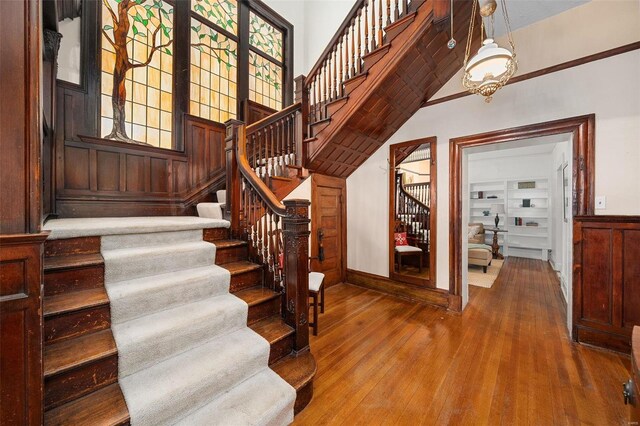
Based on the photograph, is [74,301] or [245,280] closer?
[74,301]

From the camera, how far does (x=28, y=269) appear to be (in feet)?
3.13

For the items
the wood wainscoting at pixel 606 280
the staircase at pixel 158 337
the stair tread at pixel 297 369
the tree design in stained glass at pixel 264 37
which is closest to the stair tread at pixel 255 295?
the staircase at pixel 158 337

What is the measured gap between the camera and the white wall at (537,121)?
2.33 metres

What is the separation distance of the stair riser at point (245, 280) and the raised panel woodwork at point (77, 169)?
215cm

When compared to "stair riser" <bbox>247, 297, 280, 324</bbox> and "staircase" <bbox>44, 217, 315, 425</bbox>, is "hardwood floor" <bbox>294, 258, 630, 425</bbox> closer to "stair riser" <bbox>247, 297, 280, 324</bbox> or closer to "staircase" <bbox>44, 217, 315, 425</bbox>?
"staircase" <bbox>44, 217, 315, 425</bbox>

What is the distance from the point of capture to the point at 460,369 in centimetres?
207

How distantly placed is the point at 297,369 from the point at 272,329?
32cm

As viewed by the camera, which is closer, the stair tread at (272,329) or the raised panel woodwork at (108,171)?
the stair tread at (272,329)

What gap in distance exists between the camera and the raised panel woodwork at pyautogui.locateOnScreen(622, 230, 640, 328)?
221 centimetres

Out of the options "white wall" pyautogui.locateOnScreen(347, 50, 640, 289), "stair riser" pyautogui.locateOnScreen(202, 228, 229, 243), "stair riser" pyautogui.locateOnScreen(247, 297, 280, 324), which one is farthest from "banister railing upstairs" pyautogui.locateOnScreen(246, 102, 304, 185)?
"stair riser" pyautogui.locateOnScreen(247, 297, 280, 324)

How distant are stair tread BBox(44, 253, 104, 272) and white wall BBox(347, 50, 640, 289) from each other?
3.42m

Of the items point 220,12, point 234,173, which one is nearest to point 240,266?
point 234,173

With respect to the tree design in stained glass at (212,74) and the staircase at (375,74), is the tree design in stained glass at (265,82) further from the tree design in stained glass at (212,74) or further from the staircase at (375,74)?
the staircase at (375,74)

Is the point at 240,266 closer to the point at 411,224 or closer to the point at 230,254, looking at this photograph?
the point at 230,254
